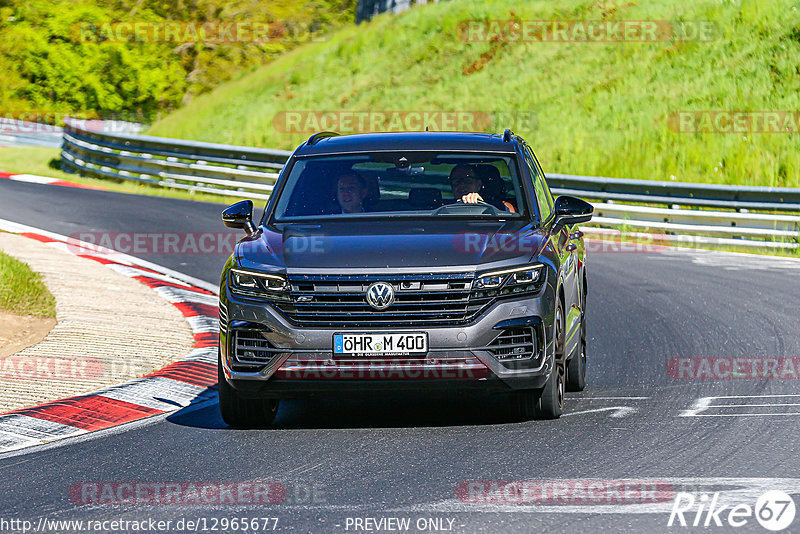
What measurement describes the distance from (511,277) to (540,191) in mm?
1770

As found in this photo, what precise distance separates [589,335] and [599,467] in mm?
5222

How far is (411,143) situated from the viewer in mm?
8758

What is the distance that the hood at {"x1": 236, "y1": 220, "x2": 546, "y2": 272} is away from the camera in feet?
23.3

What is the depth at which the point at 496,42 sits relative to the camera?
4019 centimetres

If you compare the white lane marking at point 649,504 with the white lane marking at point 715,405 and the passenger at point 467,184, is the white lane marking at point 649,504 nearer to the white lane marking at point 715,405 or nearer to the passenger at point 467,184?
the white lane marking at point 715,405

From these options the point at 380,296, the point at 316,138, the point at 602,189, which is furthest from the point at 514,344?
the point at 602,189

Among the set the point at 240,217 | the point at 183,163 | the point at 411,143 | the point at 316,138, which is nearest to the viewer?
the point at 240,217

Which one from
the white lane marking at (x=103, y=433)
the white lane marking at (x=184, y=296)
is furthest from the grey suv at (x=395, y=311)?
the white lane marking at (x=184, y=296)

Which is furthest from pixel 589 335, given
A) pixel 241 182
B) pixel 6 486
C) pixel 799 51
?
pixel 799 51

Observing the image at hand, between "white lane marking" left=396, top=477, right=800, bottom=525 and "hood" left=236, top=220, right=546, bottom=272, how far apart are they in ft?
5.82

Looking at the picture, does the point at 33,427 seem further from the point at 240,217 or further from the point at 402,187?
the point at 402,187

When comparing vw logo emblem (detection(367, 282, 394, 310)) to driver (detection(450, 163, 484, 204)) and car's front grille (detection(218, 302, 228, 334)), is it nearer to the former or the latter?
car's front grille (detection(218, 302, 228, 334))

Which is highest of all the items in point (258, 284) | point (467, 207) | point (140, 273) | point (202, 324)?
point (467, 207)

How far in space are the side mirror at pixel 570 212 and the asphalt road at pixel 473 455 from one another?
1222 mm
